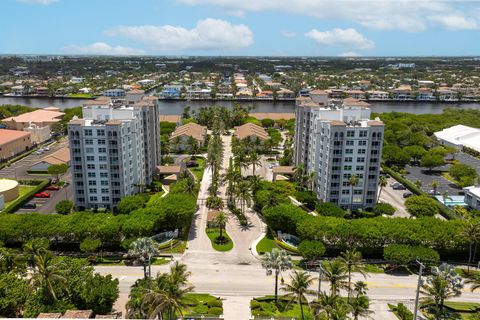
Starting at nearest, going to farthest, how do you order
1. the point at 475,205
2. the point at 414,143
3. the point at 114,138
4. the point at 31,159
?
the point at 114,138, the point at 475,205, the point at 31,159, the point at 414,143

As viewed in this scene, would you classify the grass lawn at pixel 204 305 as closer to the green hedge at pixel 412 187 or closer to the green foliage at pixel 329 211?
the green foliage at pixel 329 211

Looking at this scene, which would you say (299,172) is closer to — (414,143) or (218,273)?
(218,273)

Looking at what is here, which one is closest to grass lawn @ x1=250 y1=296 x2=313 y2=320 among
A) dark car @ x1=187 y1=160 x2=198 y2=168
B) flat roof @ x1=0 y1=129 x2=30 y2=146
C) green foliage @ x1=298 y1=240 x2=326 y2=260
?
green foliage @ x1=298 y1=240 x2=326 y2=260

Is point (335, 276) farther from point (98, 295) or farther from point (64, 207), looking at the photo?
point (64, 207)

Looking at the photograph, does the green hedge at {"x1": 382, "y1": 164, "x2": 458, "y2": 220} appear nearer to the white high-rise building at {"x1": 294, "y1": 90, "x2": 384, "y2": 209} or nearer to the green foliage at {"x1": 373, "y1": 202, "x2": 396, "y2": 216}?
the green foliage at {"x1": 373, "y1": 202, "x2": 396, "y2": 216}

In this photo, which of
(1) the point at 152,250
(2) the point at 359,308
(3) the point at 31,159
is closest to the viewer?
(2) the point at 359,308

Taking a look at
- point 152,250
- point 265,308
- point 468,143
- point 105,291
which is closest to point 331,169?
point 265,308

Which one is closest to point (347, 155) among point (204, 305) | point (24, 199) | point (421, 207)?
point (421, 207)
